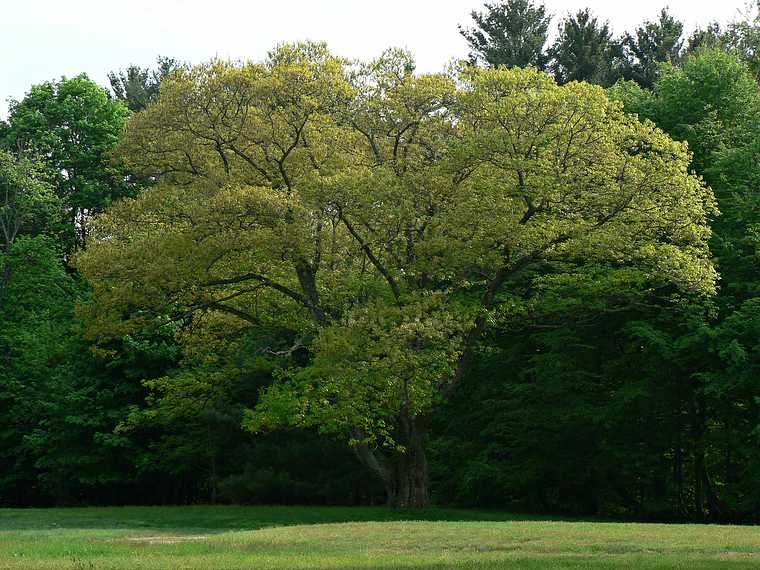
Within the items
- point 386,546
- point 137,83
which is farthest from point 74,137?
point 386,546

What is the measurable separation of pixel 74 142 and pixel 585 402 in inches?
1264

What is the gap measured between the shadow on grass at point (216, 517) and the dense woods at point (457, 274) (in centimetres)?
194

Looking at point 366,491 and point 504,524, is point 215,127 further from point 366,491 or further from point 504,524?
point 366,491

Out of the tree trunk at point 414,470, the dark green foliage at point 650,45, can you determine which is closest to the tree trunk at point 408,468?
the tree trunk at point 414,470

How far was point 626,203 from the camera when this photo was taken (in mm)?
27578

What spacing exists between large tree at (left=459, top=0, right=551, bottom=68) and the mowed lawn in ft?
120

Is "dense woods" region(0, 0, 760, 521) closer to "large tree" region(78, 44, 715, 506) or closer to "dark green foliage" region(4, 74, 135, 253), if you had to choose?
"large tree" region(78, 44, 715, 506)

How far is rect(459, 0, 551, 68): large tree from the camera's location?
2203 inches

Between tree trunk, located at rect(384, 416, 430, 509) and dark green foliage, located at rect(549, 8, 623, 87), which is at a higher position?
dark green foliage, located at rect(549, 8, 623, 87)

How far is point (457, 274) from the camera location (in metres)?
29.0

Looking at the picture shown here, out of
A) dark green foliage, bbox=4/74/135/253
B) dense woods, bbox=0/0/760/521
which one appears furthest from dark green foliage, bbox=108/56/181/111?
dense woods, bbox=0/0/760/521

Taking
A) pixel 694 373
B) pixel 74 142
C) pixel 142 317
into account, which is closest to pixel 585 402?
pixel 694 373

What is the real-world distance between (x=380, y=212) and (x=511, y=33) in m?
32.5

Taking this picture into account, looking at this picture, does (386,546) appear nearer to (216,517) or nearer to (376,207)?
(376,207)
